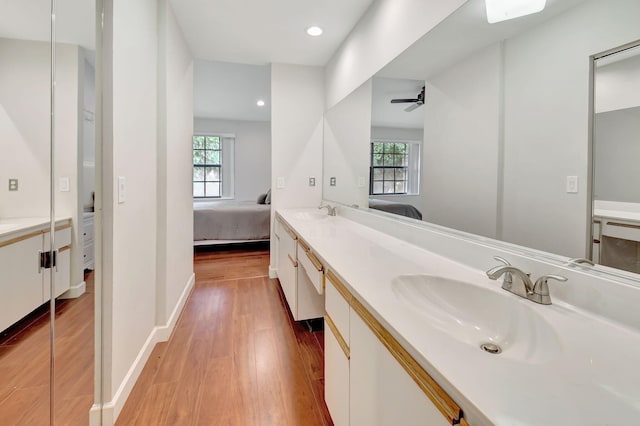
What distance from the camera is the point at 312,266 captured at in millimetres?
1672

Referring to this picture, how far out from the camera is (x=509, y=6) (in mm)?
1104

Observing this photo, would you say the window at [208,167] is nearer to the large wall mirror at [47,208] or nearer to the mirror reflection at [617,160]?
the large wall mirror at [47,208]

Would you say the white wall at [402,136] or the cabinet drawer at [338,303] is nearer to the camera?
the cabinet drawer at [338,303]

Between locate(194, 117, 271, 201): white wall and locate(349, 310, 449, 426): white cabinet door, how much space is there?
6.41 meters

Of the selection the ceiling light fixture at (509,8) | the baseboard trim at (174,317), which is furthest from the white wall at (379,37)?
the baseboard trim at (174,317)

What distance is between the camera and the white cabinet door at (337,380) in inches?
43.2

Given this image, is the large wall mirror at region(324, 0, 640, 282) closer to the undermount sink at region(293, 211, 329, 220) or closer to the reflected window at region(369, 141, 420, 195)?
the reflected window at region(369, 141, 420, 195)

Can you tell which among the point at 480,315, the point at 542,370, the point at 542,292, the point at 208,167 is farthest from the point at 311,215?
the point at 208,167

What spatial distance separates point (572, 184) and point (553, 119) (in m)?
0.22

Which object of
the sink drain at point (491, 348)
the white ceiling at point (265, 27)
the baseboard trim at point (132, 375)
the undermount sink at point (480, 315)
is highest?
the white ceiling at point (265, 27)

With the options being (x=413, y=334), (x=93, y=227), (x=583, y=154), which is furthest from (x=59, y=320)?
(x=583, y=154)

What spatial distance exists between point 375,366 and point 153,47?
7.23 ft

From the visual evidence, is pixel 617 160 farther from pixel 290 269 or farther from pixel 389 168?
pixel 290 269

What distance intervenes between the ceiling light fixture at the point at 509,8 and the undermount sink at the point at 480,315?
0.94 metres
